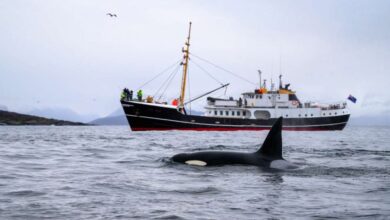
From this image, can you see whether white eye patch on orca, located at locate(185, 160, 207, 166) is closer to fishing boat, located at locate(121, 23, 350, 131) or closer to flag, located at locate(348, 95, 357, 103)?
fishing boat, located at locate(121, 23, 350, 131)

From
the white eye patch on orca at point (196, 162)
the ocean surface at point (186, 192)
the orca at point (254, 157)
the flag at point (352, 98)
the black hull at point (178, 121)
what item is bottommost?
the ocean surface at point (186, 192)

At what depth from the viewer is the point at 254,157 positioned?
13930 mm

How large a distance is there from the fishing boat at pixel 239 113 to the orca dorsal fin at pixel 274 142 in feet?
154

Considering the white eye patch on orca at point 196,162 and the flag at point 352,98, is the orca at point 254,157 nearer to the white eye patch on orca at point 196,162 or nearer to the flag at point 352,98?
the white eye patch on orca at point 196,162

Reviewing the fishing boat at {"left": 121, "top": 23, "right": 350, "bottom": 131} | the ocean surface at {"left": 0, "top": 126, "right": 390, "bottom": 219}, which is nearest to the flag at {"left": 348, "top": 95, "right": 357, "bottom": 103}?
the fishing boat at {"left": 121, "top": 23, "right": 350, "bottom": 131}

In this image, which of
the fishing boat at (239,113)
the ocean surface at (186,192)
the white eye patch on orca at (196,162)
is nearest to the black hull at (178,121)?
the fishing boat at (239,113)

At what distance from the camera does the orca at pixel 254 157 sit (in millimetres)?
13625

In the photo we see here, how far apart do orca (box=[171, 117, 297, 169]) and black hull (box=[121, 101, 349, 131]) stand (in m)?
46.7

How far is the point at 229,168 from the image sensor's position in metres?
13.1

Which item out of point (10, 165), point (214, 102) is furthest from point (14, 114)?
point (10, 165)

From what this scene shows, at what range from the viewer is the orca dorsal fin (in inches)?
545

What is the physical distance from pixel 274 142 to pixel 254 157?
2.63 feet

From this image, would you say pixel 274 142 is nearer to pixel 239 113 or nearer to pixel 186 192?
pixel 186 192

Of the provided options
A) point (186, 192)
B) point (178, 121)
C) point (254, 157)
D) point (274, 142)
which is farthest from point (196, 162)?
point (178, 121)
